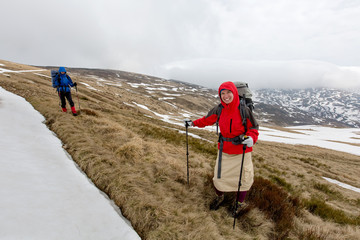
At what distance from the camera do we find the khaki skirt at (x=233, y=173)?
425cm

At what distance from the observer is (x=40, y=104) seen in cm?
1169

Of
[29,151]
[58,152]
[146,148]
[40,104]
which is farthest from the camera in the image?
[40,104]

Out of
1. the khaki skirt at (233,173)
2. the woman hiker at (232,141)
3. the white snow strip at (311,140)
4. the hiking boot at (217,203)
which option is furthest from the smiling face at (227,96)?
the white snow strip at (311,140)

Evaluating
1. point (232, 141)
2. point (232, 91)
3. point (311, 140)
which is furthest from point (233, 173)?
point (311, 140)

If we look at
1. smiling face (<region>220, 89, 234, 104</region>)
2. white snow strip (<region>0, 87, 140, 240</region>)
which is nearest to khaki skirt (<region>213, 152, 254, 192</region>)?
smiling face (<region>220, 89, 234, 104</region>)

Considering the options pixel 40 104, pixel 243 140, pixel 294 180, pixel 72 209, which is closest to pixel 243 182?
pixel 243 140

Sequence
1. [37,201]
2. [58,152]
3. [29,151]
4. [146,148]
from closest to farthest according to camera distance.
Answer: [37,201], [29,151], [58,152], [146,148]

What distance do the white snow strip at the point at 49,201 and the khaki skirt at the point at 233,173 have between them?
93.1 inches

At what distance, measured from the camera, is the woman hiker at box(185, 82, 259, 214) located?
394 centimetres

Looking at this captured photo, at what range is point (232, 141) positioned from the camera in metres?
4.18

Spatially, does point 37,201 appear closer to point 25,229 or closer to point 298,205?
point 25,229

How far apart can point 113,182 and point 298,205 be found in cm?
616

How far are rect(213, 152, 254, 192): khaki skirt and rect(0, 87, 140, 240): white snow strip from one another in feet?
7.75

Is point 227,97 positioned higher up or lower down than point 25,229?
higher up
